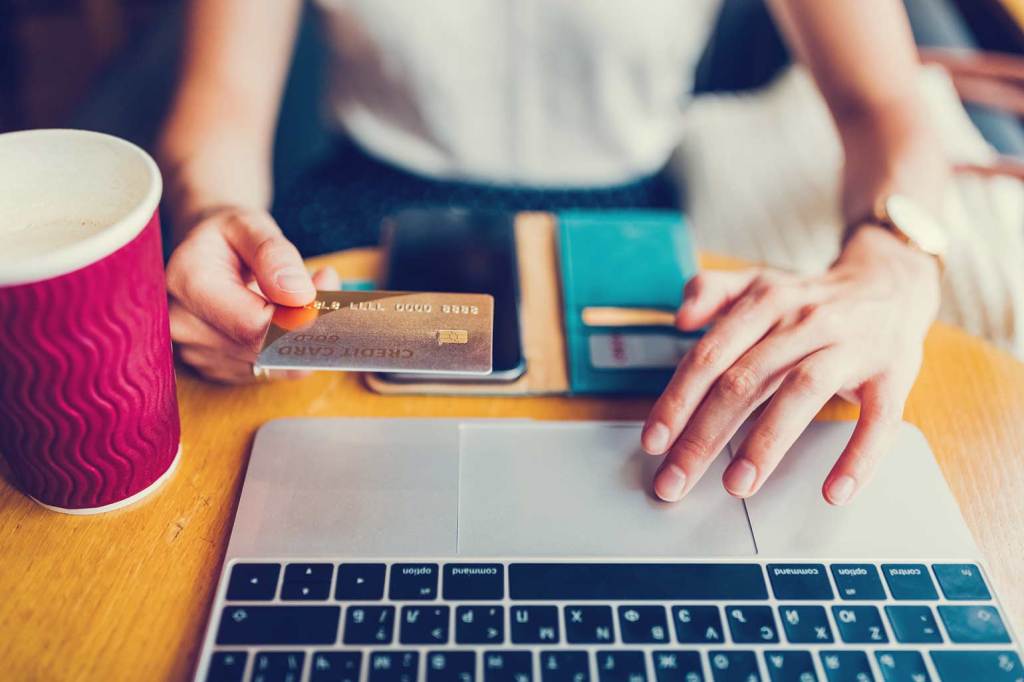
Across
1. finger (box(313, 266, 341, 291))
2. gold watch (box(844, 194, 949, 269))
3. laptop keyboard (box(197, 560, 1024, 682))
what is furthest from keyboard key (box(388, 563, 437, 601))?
gold watch (box(844, 194, 949, 269))

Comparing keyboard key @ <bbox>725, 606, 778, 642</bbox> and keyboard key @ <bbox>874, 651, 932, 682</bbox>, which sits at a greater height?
keyboard key @ <bbox>874, 651, 932, 682</bbox>

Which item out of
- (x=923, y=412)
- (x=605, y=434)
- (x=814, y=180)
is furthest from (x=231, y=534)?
(x=814, y=180)

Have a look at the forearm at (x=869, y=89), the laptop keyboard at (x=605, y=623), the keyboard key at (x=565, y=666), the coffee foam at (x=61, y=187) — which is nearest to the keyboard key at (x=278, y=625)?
the laptop keyboard at (x=605, y=623)

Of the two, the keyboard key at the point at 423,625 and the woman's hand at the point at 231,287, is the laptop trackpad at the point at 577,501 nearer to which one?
the keyboard key at the point at 423,625

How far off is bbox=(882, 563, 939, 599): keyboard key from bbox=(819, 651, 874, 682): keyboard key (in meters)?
0.05

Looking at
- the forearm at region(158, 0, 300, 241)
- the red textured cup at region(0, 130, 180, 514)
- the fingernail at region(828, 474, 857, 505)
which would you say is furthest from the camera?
the forearm at region(158, 0, 300, 241)

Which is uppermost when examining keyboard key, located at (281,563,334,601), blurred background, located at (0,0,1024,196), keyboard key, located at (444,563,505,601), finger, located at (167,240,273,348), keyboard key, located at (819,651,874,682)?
finger, located at (167,240,273,348)

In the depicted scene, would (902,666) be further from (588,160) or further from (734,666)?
(588,160)

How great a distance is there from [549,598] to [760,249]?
0.69 metres

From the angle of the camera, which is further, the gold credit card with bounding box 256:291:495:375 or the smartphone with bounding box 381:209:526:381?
the smartphone with bounding box 381:209:526:381

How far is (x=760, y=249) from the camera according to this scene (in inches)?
39.2

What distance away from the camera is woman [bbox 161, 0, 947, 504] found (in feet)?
1.66

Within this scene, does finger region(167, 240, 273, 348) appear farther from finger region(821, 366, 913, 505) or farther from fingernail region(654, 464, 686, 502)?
finger region(821, 366, 913, 505)

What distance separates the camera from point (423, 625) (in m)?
0.41
